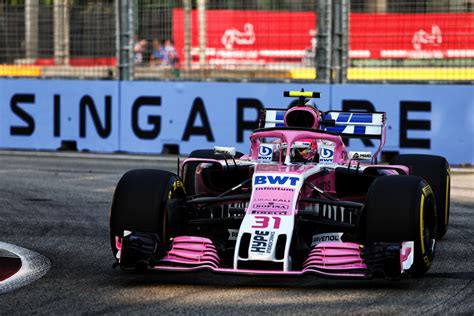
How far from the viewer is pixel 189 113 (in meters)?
18.8

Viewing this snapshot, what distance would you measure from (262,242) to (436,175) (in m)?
2.90

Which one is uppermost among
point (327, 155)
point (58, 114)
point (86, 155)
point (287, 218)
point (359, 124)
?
point (359, 124)

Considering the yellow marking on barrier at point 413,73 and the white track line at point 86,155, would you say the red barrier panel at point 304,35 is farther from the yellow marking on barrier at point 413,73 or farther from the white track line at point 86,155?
the white track line at point 86,155

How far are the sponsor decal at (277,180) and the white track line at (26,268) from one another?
5.54 feet

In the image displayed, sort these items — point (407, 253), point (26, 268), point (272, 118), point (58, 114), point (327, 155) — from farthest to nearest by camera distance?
point (58, 114) → point (272, 118) → point (327, 155) → point (26, 268) → point (407, 253)

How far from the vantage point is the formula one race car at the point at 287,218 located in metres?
7.85

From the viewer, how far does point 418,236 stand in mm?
7977

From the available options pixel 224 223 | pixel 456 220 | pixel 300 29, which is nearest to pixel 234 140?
pixel 300 29

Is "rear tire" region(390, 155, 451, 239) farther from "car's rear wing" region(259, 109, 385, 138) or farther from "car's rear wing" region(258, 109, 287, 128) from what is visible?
"car's rear wing" region(258, 109, 287, 128)

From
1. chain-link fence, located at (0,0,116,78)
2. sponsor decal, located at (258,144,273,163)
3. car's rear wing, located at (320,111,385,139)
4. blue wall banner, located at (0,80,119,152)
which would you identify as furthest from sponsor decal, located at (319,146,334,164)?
chain-link fence, located at (0,0,116,78)

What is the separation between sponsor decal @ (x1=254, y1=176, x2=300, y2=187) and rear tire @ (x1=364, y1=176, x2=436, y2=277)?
1.91 feet

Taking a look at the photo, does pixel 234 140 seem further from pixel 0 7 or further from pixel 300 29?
pixel 0 7

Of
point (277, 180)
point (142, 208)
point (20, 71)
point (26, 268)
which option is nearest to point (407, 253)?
point (277, 180)

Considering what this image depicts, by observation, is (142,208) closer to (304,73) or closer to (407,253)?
(407,253)
